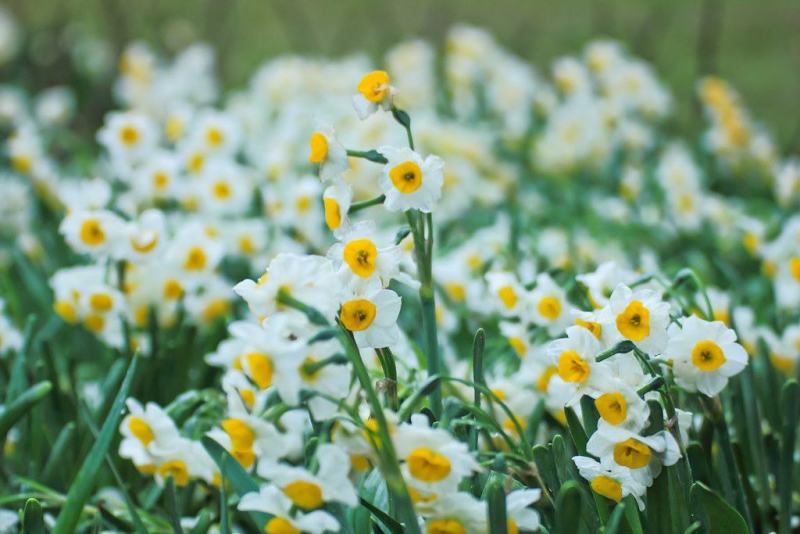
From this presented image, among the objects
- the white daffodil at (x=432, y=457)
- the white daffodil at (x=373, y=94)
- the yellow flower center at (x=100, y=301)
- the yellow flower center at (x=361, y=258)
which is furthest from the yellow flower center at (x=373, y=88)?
the yellow flower center at (x=100, y=301)

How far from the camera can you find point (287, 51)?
7.12 m

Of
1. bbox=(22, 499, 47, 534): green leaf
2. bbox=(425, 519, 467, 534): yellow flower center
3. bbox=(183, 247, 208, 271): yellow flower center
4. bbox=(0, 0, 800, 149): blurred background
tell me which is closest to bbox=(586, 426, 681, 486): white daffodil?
bbox=(425, 519, 467, 534): yellow flower center

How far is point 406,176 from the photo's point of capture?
1251 mm

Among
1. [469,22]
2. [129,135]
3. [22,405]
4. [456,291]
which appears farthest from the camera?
[469,22]

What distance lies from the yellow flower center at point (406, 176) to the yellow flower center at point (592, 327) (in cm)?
27

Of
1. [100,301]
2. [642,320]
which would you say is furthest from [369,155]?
[100,301]

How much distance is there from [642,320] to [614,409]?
0.38ft

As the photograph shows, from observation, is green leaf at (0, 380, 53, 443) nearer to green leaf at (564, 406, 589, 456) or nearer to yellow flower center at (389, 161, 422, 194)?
yellow flower center at (389, 161, 422, 194)

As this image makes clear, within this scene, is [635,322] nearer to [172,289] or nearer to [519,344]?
[519,344]

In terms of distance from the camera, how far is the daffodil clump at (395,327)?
1.04 metres

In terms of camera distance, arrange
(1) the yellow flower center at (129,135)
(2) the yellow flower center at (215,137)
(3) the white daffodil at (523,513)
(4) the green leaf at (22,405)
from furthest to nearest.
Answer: (2) the yellow flower center at (215,137)
(1) the yellow flower center at (129,135)
(4) the green leaf at (22,405)
(3) the white daffodil at (523,513)

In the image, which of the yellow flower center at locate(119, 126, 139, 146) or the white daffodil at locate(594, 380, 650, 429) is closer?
the white daffodil at locate(594, 380, 650, 429)

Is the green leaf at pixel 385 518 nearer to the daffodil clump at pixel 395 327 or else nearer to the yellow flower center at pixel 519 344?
the daffodil clump at pixel 395 327

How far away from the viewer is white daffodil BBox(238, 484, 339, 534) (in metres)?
0.96
